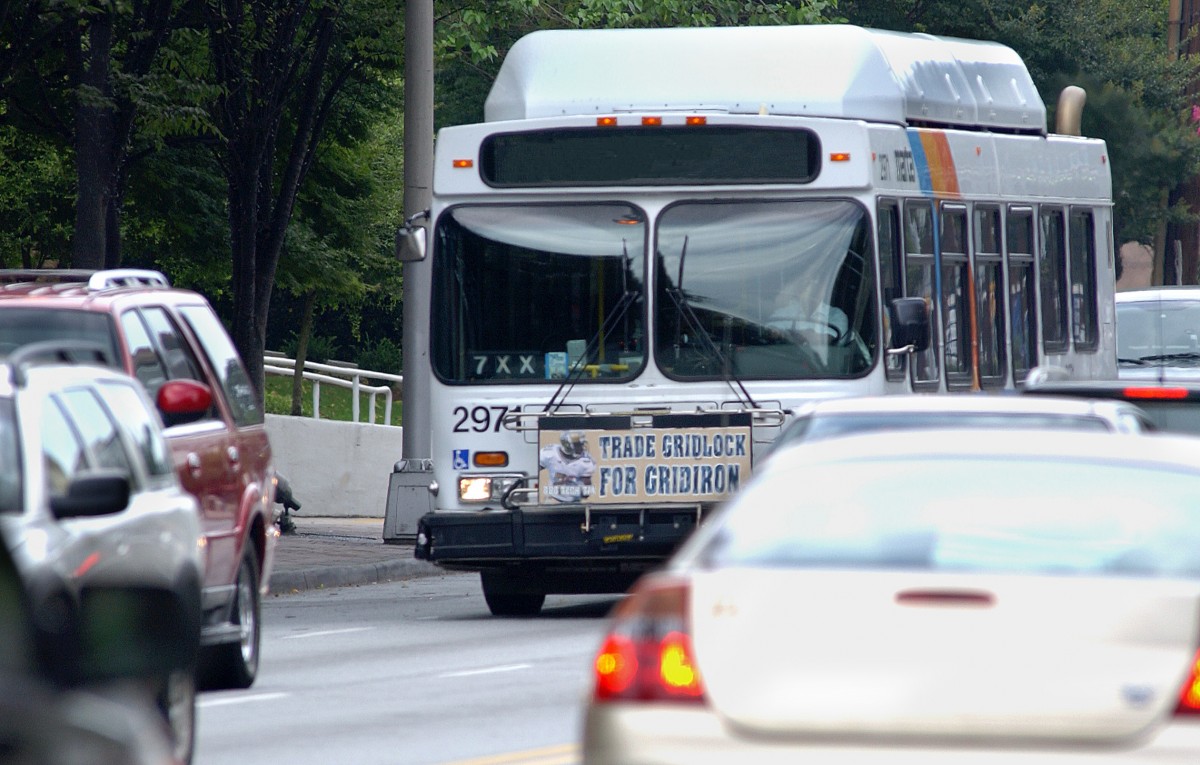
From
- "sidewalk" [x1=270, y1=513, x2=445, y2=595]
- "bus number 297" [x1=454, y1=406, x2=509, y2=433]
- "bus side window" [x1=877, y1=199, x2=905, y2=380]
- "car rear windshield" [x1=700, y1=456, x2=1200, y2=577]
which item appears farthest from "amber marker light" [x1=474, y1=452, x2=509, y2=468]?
"car rear windshield" [x1=700, y1=456, x2=1200, y2=577]

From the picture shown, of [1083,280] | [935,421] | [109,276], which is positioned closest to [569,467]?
[109,276]

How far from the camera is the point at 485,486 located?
1536cm

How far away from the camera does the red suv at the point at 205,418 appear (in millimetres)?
11125

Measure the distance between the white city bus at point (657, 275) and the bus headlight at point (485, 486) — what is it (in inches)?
0.4

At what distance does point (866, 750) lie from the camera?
532 centimetres

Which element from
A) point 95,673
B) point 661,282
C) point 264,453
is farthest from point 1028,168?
point 95,673

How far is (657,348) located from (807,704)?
32.2 feet

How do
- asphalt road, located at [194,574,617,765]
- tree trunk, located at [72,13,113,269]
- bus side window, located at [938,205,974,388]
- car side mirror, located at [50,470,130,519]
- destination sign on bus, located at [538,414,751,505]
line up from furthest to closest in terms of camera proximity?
tree trunk, located at [72,13,113,269] → bus side window, located at [938,205,974,388] → destination sign on bus, located at [538,414,751,505] → asphalt road, located at [194,574,617,765] → car side mirror, located at [50,470,130,519]

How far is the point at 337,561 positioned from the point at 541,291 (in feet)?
25.2

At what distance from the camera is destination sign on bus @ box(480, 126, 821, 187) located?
50.0 ft

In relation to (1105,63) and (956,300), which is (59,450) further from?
(1105,63)

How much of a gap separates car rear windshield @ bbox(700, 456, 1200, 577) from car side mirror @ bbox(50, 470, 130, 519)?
8.07ft

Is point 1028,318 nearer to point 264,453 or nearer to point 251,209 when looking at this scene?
point 264,453

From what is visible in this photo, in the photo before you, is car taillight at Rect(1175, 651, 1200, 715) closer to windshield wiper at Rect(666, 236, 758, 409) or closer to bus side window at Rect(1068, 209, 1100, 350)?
windshield wiper at Rect(666, 236, 758, 409)
